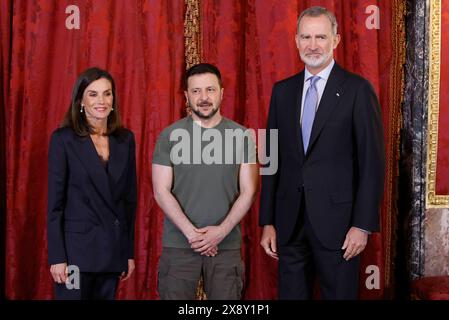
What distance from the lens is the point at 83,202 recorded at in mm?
1990

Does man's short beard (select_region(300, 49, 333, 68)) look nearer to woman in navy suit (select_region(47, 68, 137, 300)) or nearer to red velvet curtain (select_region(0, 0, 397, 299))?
red velvet curtain (select_region(0, 0, 397, 299))

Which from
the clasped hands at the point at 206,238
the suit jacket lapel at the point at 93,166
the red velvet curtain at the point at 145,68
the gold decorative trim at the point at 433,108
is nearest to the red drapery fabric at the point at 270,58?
the red velvet curtain at the point at 145,68

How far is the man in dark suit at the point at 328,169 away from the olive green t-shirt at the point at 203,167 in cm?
18

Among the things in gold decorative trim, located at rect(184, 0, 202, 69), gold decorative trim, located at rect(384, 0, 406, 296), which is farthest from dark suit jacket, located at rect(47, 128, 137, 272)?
gold decorative trim, located at rect(384, 0, 406, 296)

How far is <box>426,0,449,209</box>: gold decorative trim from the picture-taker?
2600 mm

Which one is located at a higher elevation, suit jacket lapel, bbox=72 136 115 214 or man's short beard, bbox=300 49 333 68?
man's short beard, bbox=300 49 333 68

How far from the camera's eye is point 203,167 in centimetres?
208

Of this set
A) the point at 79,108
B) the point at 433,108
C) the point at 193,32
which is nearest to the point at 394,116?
the point at 433,108

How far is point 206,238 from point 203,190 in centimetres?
17

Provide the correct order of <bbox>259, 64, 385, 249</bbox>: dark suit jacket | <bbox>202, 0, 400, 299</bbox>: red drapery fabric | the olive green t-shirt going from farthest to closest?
<bbox>202, 0, 400, 299</bbox>: red drapery fabric < the olive green t-shirt < <bbox>259, 64, 385, 249</bbox>: dark suit jacket

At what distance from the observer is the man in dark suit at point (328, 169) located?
1979 mm
